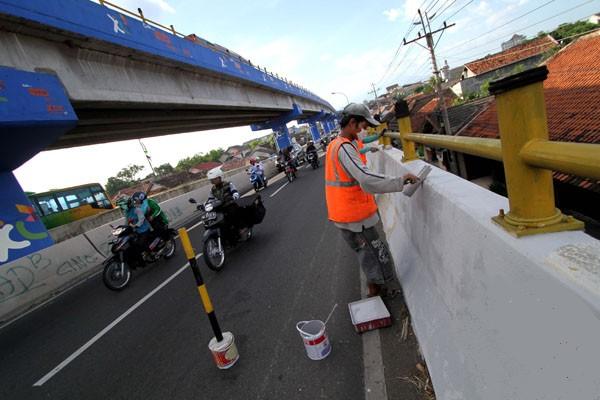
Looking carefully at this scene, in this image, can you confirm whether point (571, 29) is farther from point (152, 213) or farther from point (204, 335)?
point (204, 335)

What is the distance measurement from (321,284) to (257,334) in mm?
1166

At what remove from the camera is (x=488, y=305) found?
1.38 m

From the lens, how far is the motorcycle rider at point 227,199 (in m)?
6.73

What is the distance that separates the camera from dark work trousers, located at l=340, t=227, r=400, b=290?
3.32 m

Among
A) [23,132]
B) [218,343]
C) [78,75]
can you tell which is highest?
[78,75]

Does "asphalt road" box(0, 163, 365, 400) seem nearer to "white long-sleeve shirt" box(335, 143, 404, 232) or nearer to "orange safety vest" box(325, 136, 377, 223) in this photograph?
"orange safety vest" box(325, 136, 377, 223)

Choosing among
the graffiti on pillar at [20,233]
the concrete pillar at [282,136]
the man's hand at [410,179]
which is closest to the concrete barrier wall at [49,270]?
the graffiti on pillar at [20,233]

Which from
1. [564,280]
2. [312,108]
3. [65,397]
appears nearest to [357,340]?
[564,280]

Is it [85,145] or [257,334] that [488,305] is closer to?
[257,334]

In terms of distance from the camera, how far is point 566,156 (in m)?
0.92

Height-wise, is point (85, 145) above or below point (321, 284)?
above

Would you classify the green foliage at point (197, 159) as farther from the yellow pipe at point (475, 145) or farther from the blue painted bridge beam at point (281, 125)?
the yellow pipe at point (475, 145)

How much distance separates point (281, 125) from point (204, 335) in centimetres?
3346

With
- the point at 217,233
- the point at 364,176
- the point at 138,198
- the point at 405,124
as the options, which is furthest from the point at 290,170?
the point at 364,176
